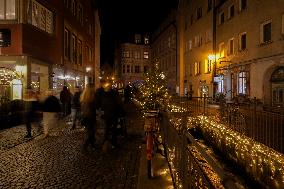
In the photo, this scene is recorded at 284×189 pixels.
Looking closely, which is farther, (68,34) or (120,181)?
(68,34)

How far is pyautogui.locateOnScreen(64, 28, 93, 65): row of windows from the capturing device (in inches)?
1228

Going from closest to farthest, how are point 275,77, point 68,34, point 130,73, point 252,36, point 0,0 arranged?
point 0,0 → point 275,77 → point 252,36 → point 68,34 → point 130,73

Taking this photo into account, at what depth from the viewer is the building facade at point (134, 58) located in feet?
266

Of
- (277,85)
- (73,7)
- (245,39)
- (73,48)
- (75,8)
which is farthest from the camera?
(75,8)

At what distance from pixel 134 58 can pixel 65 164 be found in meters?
73.9

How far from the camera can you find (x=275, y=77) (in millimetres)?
23906

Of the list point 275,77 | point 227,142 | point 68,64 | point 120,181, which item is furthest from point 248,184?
point 68,64

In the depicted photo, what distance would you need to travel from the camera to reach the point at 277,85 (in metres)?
23.7

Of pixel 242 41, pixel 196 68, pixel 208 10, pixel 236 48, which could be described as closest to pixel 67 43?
pixel 236 48

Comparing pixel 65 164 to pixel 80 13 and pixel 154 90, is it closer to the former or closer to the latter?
pixel 154 90

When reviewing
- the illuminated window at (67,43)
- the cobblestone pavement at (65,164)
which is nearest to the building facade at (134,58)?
the illuminated window at (67,43)

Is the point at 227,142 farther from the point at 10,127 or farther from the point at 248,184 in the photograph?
the point at 10,127

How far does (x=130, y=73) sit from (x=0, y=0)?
2427 inches

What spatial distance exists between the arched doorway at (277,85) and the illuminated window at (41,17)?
1582cm
